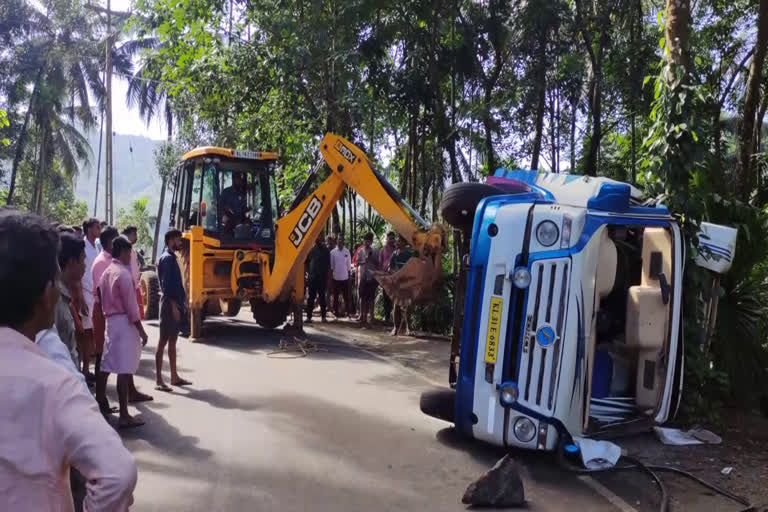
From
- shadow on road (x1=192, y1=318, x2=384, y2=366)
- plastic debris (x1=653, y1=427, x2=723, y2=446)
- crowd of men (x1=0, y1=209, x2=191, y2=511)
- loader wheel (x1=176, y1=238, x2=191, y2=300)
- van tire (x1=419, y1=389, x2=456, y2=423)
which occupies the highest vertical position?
crowd of men (x1=0, y1=209, x2=191, y2=511)

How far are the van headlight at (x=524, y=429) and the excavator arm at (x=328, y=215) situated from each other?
442cm

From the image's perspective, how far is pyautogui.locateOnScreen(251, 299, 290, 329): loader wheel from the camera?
13074 mm

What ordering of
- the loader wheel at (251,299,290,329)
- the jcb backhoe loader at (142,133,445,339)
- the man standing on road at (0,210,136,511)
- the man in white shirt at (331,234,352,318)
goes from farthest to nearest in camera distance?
1. the man in white shirt at (331,234,352,318)
2. the loader wheel at (251,299,290,329)
3. the jcb backhoe loader at (142,133,445,339)
4. the man standing on road at (0,210,136,511)

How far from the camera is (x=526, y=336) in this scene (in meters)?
5.41

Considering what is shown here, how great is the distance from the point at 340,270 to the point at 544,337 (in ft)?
31.7

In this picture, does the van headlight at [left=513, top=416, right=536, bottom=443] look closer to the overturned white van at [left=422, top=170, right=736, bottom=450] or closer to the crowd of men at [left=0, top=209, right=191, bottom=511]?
the overturned white van at [left=422, top=170, right=736, bottom=450]

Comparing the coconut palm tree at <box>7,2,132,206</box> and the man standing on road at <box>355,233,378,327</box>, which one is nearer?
the man standing on road at <box>355,233,378,327</box>

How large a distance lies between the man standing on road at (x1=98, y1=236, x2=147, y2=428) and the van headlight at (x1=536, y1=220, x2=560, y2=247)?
383cm

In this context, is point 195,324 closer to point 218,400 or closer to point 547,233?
point 218,400

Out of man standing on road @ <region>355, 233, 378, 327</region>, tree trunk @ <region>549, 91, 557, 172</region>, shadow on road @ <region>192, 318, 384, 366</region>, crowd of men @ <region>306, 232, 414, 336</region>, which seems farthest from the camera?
tree trunk @ <region>549, 91, 557, 172</region>

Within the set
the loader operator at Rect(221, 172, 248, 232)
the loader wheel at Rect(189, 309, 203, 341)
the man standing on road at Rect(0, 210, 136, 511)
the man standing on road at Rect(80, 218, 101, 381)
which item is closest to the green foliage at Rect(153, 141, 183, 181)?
the loader operator at Rect(221, 172, 248, 232)

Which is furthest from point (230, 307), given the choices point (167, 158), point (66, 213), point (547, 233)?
point (66, 213)

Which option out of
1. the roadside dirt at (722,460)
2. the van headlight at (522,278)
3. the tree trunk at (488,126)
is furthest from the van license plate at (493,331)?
the tree trunk at (488,126)

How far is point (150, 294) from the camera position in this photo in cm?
1436
